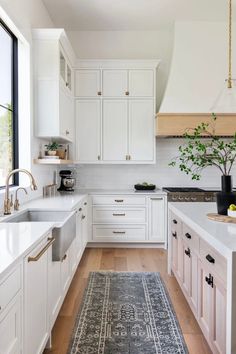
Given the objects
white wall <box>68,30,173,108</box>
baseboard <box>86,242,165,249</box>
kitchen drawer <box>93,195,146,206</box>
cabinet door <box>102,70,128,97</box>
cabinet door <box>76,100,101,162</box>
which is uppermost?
white wall <box>68,30,173,108</box>

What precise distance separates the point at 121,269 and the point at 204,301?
1706 millimetres

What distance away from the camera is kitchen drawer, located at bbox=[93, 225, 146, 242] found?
4.44 metres

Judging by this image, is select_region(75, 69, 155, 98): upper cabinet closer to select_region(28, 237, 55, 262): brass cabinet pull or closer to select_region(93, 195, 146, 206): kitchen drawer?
select_region(93, 195, 146, 206): kitchen drawer

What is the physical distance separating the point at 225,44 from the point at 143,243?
124 inches

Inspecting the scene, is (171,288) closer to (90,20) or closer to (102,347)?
(102,347)

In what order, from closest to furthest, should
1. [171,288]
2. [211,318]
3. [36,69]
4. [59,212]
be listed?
[211,318]
[59,212]
[171,288]
[36,69]

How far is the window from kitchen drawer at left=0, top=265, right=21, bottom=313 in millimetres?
1725

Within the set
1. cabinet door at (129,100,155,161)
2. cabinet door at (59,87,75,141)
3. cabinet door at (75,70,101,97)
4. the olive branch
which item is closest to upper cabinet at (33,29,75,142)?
cabinet door at (59,87,75,141)

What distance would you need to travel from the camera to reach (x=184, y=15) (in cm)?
431

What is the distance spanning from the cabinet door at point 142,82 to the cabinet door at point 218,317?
11.0 feet

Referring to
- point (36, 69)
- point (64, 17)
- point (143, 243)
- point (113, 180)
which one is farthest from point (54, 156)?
point (64, 17)

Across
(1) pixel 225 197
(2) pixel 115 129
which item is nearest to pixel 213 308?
(1) pixel 225 197

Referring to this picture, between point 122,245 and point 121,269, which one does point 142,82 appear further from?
point 121,269

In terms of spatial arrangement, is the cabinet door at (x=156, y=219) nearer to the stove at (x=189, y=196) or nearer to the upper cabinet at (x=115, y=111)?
the stove at (x=189, y=196)
